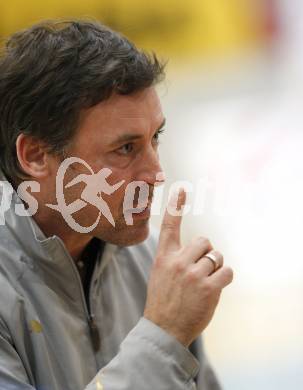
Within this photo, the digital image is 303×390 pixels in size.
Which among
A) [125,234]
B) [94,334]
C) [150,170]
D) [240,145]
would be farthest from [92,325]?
[240,145]

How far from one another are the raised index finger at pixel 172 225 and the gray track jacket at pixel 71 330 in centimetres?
12

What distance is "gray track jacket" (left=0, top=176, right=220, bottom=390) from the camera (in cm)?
107

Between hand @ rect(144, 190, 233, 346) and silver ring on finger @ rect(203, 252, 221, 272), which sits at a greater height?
silver ring on finger @ rect(203, 252, 221, 272)

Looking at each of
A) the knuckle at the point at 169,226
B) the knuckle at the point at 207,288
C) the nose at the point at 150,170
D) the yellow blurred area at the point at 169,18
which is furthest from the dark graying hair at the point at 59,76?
the yellow blurred area at the point at 169,18

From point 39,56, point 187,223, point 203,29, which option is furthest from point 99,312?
point 203,29

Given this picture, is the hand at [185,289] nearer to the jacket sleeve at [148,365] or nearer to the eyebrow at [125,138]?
the jacket sleeve at [148,365]

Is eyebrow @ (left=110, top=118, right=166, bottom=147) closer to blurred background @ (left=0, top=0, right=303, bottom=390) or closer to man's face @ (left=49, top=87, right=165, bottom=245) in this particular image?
man's face @ (left=49, top=87, right=165, bottom=245)

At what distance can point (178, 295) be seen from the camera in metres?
1.12

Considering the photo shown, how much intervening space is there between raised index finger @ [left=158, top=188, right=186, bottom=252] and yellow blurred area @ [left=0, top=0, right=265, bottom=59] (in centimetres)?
183

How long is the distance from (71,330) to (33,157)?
29 cm

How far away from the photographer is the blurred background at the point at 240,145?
2312 mm

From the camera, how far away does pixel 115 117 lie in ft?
4.05

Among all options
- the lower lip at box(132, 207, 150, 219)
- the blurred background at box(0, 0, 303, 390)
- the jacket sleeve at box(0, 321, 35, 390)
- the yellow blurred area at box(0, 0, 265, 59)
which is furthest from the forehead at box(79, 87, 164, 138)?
the yellow blurred area at box(0, 0, 265, 59)

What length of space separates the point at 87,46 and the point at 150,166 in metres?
→ 0.22
